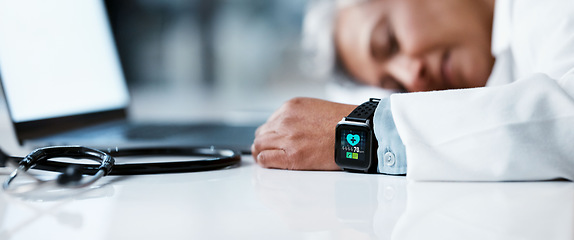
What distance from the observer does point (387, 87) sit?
1.85 m

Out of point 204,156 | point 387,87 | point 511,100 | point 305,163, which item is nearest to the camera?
point 511,100

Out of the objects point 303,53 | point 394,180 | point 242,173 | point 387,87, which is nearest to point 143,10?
point 303,53

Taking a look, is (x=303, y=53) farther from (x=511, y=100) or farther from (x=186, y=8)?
(x=511, y=100)

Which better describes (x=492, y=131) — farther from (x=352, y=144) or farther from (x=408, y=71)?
(x=408, y=71)

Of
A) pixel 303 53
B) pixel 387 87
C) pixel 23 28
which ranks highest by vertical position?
pixel 23 28

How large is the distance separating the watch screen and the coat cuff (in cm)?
2

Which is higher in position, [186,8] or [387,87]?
[186,8]

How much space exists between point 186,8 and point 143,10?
18 centimetres

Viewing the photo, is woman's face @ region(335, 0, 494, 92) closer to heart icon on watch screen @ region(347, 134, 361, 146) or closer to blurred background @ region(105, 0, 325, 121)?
blurred background @ region(105, 0, 325, 121)

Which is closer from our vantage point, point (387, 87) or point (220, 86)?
point (387, 87)

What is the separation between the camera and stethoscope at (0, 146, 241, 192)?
1.38 feet

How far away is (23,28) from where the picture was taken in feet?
2.77

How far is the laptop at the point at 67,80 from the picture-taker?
0.80 metres

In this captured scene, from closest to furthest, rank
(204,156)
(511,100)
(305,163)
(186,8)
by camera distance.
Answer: (511,100) → (305,163) → (204,156) → (186,8)
